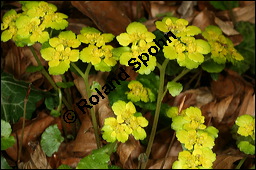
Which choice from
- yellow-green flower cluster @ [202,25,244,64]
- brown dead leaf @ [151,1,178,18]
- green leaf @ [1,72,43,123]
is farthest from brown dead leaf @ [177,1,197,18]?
green leaf @ [1,72,43,123]

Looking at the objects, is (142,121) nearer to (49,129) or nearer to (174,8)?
(49,129)

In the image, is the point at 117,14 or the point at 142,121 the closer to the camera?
the point at 142,121

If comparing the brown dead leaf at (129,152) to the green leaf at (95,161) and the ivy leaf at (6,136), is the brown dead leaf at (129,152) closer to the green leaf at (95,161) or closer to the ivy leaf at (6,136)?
the green leaf at (95,161)

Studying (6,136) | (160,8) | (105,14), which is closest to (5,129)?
(6,136)

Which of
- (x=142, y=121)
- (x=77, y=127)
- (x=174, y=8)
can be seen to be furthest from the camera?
(x=174, y=8)

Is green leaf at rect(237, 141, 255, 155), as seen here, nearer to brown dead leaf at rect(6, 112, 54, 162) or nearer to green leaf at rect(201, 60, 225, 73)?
green leaf at rect(201, 60, 225, 73)

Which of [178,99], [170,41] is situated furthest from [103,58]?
[178,99]

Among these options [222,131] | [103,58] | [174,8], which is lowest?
[222,131]
